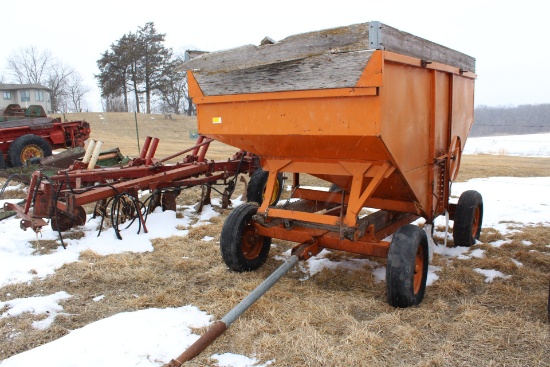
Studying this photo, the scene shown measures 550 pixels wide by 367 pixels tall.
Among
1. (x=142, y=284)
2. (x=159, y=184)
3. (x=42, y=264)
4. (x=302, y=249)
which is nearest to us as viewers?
(x=302, y=249)

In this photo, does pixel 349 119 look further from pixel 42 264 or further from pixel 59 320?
pixel 42 264

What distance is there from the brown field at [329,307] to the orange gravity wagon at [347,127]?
1.14 ft

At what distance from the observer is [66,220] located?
6340 millimetres

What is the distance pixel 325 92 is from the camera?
3744 mm

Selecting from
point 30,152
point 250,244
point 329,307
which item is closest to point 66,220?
point 250,244

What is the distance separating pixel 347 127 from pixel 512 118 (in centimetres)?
7331

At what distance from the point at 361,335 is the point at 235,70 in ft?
8.20

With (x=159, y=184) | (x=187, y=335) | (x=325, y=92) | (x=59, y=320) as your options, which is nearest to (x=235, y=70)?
(x=325, y=92)

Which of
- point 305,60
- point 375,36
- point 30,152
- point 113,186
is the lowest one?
point 113,186

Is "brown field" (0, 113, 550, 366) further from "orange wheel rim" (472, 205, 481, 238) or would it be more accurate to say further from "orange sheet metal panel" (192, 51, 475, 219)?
"orange sheet metal panel" (192, 51, 475, 219)

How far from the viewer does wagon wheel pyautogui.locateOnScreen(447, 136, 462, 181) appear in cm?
527

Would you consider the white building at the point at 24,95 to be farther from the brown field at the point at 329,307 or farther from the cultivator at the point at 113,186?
the brown field at the point at 329,307

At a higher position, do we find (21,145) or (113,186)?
(21,145)

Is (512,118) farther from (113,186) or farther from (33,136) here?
(113,186)
